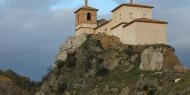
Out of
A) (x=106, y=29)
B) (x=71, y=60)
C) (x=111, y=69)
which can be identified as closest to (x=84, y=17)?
(x=106, y=29)

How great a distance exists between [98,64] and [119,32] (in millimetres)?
6734

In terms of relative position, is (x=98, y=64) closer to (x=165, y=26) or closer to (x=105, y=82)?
(x=105, y=82)

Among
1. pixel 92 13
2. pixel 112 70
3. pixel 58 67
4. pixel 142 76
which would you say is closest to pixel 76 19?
pixel 92 13

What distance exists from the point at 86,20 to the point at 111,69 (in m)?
17.2

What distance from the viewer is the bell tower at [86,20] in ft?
370

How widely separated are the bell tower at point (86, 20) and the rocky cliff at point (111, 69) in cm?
289

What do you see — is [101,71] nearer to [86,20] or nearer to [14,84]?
[86,20]

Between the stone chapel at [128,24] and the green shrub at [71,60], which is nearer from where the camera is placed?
the stone chapel at [128,24]

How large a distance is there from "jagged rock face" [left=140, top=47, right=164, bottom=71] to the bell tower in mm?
20387

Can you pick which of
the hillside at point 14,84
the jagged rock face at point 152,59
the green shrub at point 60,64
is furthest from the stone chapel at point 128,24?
the hillside at point 14,84

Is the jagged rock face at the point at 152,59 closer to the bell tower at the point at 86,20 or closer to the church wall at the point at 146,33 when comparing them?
the church wall at the point at 146,33

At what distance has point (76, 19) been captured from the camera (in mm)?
115875

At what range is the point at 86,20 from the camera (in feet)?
371

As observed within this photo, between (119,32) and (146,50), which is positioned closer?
(146,50)
